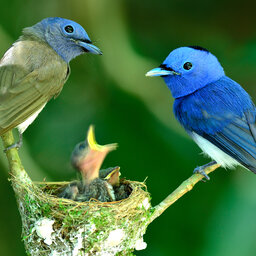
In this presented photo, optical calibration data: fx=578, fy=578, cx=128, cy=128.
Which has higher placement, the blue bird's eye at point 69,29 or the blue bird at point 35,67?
the blue bird's eye at point 69,29

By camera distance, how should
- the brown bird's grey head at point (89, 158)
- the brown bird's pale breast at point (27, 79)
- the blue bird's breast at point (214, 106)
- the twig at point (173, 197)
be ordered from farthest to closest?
the brown bird's grey head at point (89, 158) → the blue bird's breast at point (214, 106) → the brown bird's pale breast at point (27, 79) → the twig at point (173, 197)

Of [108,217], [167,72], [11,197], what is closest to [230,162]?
[167,72]

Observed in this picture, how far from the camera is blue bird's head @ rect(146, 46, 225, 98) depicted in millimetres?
4273

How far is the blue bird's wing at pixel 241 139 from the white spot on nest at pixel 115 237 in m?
1.07

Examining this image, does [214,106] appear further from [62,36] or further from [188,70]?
[62,36]

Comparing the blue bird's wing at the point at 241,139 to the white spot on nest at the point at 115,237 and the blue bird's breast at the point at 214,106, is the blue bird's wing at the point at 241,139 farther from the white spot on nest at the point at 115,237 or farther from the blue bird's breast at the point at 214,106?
the white spot on nest at the point at 115,237

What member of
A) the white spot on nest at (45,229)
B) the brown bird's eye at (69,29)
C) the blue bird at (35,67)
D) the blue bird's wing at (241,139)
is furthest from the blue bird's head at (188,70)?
the white spot on nest at (45,229)

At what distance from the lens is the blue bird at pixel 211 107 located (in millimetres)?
4250

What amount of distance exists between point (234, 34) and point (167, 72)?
1554 mm

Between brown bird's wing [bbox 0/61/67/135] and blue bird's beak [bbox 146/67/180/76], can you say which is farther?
blue bird's beak [bbox 146/67/180/76]

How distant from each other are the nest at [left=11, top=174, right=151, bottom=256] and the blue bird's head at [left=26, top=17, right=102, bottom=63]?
4.00 ft

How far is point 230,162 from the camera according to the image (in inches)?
173

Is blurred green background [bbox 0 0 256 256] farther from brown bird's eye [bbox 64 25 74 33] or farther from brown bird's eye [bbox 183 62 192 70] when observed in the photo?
brown bird's eye [bbox 183 62 192 70]

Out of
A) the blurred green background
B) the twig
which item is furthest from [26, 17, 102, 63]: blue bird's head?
the twig
